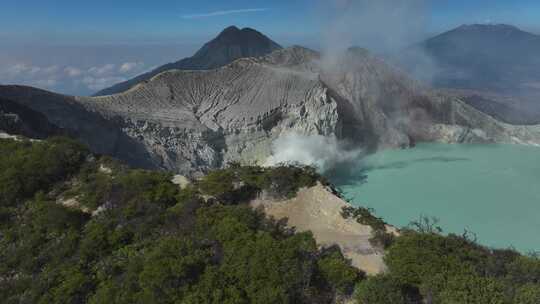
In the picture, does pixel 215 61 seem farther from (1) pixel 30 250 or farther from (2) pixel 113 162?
(1) pixel 30 250

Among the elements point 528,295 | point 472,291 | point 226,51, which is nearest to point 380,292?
point 472,291

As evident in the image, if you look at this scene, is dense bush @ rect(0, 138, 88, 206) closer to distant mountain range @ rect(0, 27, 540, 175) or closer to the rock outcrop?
distant mountain range @ rect(0, 27, 540, 175)

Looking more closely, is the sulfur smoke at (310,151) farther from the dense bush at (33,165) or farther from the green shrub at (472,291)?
the green shrub at (472,291)

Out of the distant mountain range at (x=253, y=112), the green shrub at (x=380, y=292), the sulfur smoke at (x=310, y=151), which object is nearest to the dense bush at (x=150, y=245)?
the green shrub at (x=380, y=292)

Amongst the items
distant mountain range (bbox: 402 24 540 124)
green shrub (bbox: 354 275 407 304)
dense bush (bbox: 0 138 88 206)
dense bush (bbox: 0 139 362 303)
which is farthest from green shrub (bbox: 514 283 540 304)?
distant mountain range (bbox: 402 24 540 124)

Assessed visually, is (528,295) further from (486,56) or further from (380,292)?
A: (486,56)

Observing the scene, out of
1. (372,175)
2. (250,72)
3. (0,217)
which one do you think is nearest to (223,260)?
(0,217)
